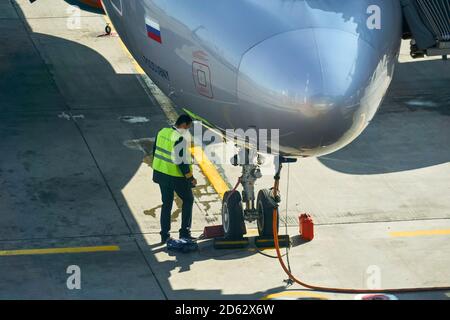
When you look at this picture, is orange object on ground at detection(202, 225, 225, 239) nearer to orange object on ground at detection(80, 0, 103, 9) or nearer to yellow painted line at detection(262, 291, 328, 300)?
yellow painted line at detection(262, 291, 328, 300)

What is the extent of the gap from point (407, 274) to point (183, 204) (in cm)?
322

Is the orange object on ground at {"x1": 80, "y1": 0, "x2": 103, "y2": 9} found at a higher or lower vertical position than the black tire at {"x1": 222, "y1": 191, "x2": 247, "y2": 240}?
higher

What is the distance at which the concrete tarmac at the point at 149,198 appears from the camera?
1519 centimetres

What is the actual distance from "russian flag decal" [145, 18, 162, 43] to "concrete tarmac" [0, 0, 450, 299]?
9.66 ft

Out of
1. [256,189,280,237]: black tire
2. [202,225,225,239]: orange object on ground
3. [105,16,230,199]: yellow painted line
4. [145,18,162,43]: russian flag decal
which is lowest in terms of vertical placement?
[105,16,230,199]: yellow painted line

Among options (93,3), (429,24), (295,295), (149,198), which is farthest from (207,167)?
(429,24)

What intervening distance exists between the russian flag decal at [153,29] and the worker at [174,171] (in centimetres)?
120

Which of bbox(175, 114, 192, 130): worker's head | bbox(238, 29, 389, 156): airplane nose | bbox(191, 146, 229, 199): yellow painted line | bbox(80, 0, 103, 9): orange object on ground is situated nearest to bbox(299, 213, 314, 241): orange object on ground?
bbox(191, 146, 229, 199): yellow painted line

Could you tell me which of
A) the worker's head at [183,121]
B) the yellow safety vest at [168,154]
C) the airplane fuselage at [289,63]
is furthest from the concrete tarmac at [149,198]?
the airplane fuselage at [289,63]

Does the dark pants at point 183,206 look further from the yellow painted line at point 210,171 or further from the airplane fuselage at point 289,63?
the yellow painted line at point 210,171

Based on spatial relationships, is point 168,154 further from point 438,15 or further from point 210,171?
point 438,15

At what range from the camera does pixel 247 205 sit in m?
16.4

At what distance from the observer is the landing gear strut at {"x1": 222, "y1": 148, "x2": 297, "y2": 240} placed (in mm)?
15969
